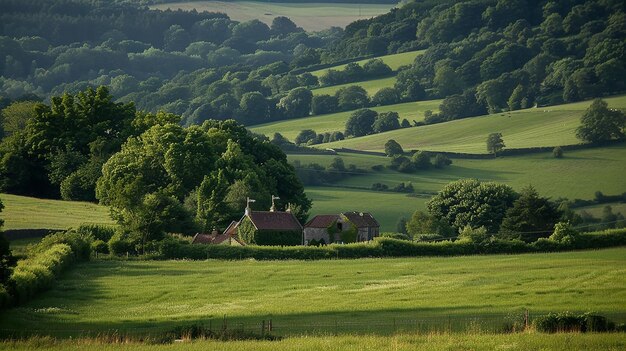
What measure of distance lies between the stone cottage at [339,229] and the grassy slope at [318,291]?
17308 mm

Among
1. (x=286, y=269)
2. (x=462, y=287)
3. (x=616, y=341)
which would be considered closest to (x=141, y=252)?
(x=286, y=269)

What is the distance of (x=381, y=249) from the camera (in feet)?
291

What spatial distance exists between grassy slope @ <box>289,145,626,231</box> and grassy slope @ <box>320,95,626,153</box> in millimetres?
7104

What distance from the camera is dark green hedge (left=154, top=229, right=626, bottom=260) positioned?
285 ft

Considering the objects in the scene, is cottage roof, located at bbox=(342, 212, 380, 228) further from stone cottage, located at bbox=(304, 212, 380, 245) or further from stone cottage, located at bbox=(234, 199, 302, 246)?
stone cottage, located at bbox=(234, 199, 302, 246)

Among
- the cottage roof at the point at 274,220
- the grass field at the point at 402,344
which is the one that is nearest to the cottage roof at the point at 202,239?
the cottage roof at the point at 274,220

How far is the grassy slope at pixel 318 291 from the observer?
55344 millimetres

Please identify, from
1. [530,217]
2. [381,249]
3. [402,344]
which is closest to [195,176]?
[530,217]

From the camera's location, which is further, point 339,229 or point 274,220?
point 339,229

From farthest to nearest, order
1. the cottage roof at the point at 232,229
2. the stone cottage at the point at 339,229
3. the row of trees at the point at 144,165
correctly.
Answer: the row of trees at the point at 144,165, the stone cottage at the point at 339,229, the cottage roof at the point at 232,229

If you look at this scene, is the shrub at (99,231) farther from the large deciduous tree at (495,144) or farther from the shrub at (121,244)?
the large deciduous tree at (495,144)

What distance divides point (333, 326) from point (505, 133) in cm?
13542

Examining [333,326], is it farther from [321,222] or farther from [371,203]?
[371,203]

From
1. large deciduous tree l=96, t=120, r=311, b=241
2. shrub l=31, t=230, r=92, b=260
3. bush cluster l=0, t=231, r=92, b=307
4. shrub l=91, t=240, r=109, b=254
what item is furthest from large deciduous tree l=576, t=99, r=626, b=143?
shrub l=31, t=230, r=92, b=260
